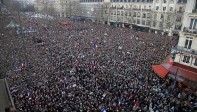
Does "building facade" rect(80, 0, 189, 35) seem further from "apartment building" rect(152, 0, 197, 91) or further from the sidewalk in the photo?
the sidewalk

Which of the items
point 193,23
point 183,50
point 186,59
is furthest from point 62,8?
point 186,59

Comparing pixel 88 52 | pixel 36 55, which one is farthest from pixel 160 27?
pixel 36 55

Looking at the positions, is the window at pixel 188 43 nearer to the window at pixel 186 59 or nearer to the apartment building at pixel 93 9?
the window at pixel 186 59

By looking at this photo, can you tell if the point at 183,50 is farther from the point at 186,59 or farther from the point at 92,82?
the point at 92,82

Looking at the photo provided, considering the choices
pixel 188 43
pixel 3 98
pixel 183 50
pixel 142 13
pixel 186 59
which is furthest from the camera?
pixel 142 13

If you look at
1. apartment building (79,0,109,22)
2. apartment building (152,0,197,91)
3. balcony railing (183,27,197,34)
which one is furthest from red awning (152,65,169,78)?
apartment building (79,0,109,22)

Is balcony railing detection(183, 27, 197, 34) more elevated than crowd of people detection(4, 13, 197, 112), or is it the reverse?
balcony railing detection(183, 27, 197, 34)
